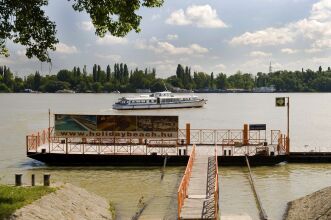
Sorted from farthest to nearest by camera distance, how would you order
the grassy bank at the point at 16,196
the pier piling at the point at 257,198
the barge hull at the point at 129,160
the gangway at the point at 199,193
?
the barge hull at the point at 129,160 → the pier piling at the point at 257,198 → the gangway at the point at 199,193 → the grassy bank at the point at 16,196

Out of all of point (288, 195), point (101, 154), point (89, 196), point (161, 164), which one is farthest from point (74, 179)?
point (288, 195)

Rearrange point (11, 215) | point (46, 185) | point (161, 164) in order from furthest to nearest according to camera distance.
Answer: point (161, 164), point (46, 185), point (11, 215)

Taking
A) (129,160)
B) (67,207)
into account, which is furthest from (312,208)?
(129,160)

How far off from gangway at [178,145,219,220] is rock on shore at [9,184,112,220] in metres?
3.73

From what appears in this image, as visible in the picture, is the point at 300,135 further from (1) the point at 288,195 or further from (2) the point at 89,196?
(2) the point at 89,196

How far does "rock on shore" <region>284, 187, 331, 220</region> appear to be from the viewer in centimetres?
2128

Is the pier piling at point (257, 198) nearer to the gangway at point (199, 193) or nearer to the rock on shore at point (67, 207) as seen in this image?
the gangway at point (199, 193)

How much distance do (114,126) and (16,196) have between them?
20.0 meters

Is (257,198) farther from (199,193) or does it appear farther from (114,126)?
(114,126)

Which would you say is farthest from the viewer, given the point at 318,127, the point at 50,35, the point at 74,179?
the point at 318,127

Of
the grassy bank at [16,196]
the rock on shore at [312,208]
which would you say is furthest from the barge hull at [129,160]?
the grassy bank at [16,196]

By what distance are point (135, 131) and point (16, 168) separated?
977 centimetres

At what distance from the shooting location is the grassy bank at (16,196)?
18.2 metres

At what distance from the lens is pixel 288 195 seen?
30.3 metres
